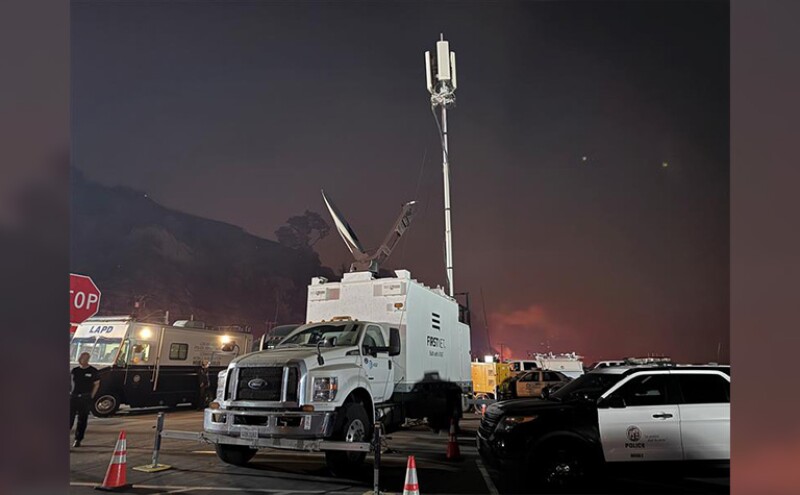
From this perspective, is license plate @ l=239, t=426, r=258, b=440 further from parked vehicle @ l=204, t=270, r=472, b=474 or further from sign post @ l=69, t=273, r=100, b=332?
sign post @ l=69, t=273, r=100, b=332

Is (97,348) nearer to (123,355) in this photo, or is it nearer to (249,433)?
(123,355)

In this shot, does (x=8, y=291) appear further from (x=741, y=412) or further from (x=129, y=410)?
(x=129, y=410)

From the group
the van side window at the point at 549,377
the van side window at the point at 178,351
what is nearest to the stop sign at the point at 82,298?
the van side window at the point at 178,351

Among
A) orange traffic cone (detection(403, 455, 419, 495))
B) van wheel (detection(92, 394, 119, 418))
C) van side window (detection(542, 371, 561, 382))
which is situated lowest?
van wheel (detection(92, 394, 119, 418))

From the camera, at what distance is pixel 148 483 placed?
22.1ft

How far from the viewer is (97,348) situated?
48.6ft

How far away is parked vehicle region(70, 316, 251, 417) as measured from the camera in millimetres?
14594

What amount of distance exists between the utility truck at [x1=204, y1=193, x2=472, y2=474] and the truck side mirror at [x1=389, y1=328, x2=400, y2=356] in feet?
0.05

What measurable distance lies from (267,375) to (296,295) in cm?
2554

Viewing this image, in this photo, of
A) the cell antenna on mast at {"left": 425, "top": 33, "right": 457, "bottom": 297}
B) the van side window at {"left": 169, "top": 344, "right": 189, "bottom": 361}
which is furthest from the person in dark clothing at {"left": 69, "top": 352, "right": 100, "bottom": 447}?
the cell antenna on mast at {"left": 425, "top": 33, "right": 457, "bottom": 297}

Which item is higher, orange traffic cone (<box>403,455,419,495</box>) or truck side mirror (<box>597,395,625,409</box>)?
truck side mirror (<box>597,395,625,409</box>)

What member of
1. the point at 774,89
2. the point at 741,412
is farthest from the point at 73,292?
the point at 774,89

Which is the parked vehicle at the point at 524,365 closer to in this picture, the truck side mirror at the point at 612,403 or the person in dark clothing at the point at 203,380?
the person in dark clothing at the point at 203,380

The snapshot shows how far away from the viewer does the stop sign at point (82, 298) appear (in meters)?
5.25
